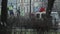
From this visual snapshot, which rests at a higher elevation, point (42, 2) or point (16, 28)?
point (42, 2)

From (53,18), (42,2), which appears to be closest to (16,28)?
(53,18)

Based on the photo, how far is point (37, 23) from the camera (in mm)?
6238

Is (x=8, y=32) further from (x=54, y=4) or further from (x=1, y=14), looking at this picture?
(x=54, y=4)

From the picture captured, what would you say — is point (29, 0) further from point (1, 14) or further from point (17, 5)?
point (1, 14)

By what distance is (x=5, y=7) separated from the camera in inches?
262

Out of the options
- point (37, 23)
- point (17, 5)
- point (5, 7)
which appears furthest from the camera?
point (17, 5)

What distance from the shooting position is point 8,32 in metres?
6.27

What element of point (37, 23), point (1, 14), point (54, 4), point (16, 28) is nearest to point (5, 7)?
point (1, 14)

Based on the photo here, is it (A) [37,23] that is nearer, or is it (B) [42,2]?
(A) [37,23]

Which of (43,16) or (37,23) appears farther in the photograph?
(43,16)

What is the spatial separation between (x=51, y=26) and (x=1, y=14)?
1514mm

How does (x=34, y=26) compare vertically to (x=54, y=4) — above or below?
below

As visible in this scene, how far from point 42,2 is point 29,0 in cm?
46

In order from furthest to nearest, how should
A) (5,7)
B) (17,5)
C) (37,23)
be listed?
(17,5) → (5,7) → (37,23)
